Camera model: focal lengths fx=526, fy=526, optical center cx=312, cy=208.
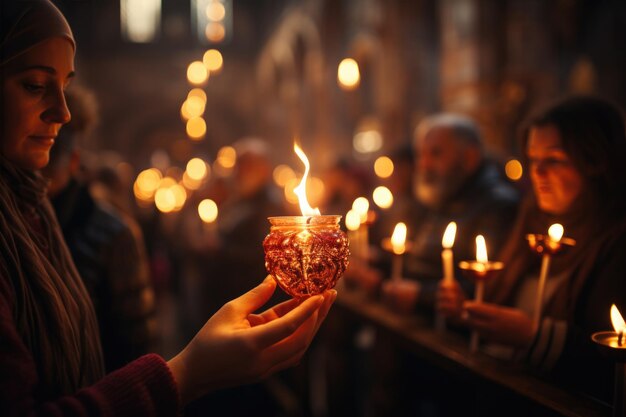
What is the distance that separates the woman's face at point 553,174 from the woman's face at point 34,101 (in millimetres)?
1560

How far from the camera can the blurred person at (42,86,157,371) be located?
2172 millimetres

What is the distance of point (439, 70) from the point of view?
26.9 feet

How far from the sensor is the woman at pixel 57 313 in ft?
3.53

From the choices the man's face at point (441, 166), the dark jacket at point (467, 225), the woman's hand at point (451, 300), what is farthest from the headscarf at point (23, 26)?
the man's face at point (441, 166)

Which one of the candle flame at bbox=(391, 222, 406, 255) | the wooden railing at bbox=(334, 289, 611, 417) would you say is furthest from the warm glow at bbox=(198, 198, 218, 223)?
the candle flame at bbox=(391, 222, 406, 255)

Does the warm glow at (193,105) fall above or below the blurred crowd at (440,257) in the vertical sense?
above

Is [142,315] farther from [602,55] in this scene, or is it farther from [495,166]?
[602,55]

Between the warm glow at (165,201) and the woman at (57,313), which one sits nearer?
the woman at (57,313)

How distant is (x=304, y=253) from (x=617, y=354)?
0.72 m

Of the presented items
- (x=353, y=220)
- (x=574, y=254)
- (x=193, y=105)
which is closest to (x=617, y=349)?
(x=574, y=254)

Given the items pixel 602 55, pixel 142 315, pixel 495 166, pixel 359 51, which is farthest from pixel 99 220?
pixel 359 51

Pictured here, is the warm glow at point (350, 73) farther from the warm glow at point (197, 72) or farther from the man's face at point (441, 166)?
the warm glow at point (197, 72)

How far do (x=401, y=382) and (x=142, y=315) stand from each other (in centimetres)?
131

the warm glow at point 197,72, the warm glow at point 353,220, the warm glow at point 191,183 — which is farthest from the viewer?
the warm glow at point 191,183
